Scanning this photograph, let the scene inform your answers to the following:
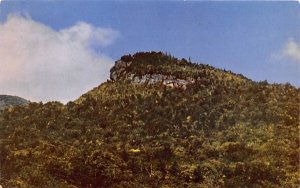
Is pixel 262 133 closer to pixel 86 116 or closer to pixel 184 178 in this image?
pixel 184 178

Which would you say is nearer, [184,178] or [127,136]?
→ [184,178]

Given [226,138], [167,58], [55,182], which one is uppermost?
[167,58]

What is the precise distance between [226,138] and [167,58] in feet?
45.3

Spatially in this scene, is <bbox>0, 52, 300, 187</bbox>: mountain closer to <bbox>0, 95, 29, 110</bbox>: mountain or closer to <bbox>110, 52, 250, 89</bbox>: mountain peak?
<bbox>110, 52, 250, 89</bbox>: mountain peak

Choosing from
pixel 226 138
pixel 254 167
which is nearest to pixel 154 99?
pixel 226 138

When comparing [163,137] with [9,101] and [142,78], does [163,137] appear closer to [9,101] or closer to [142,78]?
[9,101]

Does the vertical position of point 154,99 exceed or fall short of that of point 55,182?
it exceeds it

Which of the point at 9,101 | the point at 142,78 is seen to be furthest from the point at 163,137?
the point at 142,78

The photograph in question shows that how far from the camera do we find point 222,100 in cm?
3438

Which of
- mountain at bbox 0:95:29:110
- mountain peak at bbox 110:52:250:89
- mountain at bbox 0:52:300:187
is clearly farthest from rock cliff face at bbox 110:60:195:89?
mountain at bbox 0:95:29:110

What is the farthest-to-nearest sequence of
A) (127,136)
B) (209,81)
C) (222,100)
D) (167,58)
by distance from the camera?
(167,58) → (209,81) → (222,100) → (127,136)

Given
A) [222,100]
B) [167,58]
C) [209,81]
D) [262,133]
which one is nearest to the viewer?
[262,133]

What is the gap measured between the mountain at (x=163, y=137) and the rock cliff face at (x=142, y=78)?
0.19 metres

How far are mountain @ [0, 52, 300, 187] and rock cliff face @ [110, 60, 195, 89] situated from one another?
0.19 m
